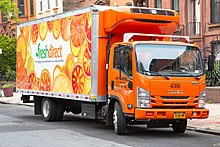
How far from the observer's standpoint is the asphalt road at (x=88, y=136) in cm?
1106

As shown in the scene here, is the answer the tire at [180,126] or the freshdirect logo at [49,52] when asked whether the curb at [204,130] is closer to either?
the tire at [180,126]

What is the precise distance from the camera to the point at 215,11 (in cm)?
2627

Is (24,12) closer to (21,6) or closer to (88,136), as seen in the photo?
(21,6)

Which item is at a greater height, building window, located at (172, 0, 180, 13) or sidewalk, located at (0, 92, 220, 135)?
building window, located at (172, 0, 180, 13)

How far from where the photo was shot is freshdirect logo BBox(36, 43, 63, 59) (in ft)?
50.8

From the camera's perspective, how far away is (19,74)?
18516mm

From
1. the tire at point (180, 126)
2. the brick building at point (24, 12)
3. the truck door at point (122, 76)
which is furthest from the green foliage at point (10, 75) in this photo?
the tire at point (180, 126)

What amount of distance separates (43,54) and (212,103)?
7.83 meters

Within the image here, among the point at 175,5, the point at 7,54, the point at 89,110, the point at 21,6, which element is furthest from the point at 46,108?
the point at 21,6

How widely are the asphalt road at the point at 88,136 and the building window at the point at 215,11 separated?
13.1 meters

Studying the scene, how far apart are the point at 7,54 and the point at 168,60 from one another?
2726 cm

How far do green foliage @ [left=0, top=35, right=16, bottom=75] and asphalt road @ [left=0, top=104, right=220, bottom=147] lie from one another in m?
22.5

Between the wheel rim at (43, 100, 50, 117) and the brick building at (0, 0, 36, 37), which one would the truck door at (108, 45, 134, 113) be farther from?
the brick building at (0, 0, 36, 37)

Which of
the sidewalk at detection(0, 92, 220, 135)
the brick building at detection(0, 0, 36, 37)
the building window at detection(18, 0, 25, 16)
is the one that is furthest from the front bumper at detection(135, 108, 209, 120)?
the building window at detection(18, 0, 25, 16)
